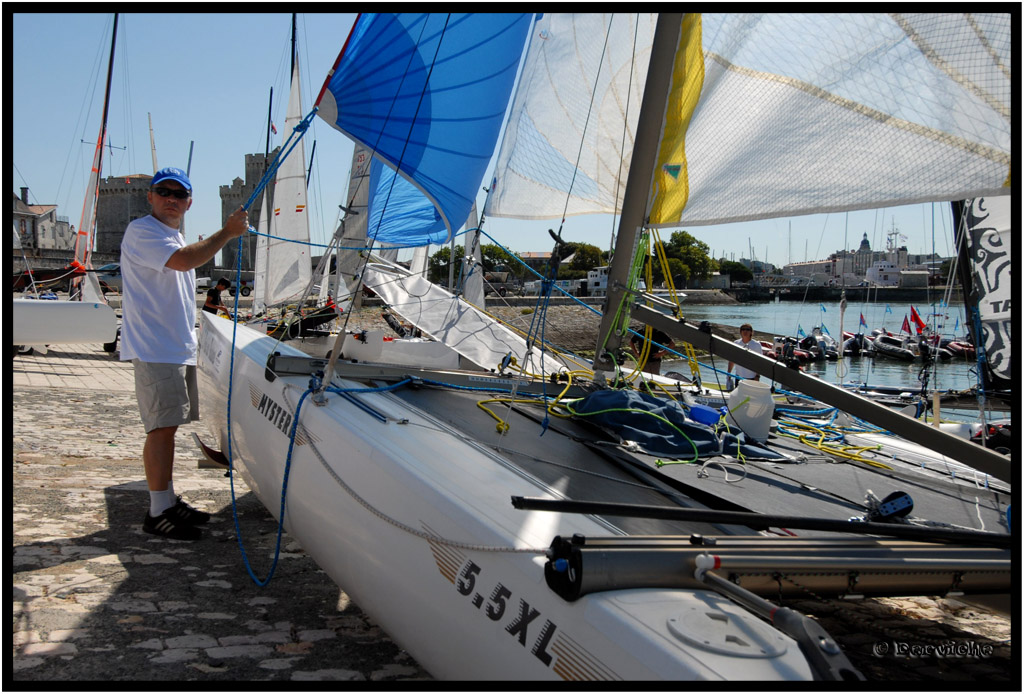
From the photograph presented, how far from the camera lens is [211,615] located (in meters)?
2.73

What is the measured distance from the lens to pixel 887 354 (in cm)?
2839

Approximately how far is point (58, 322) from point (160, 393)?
8.94 m

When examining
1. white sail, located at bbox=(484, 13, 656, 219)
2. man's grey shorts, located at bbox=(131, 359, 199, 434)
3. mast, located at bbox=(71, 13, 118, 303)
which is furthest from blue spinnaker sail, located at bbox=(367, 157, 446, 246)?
mast, located at bbox=(71, 13, 118, 303)

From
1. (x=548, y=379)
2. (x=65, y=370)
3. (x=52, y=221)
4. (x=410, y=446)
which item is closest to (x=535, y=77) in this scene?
(x=548, y=379)

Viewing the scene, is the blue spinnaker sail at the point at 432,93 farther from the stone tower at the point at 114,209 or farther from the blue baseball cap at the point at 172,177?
the stone tower at the point at 114,209

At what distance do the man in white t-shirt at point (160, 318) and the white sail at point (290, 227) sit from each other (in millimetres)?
12597

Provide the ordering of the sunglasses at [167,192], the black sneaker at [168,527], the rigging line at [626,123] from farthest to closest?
the rigging line at [626,123], the black sneaker at [168,527], the sunglasses at [167,192]

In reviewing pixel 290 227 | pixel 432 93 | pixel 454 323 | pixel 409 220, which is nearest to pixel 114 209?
pixel 290 227

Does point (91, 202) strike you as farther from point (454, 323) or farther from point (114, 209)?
point (114, 209)

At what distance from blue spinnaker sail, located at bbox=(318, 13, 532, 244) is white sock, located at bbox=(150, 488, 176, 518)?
6.50ft

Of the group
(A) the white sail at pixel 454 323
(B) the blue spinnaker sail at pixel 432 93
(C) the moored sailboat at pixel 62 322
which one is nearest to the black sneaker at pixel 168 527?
(B) the blue spinnaker sail at pixel 432 93

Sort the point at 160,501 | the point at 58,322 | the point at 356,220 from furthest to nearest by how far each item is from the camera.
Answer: the point at 58,322 < the point at 356,220 < the point at 160,501
